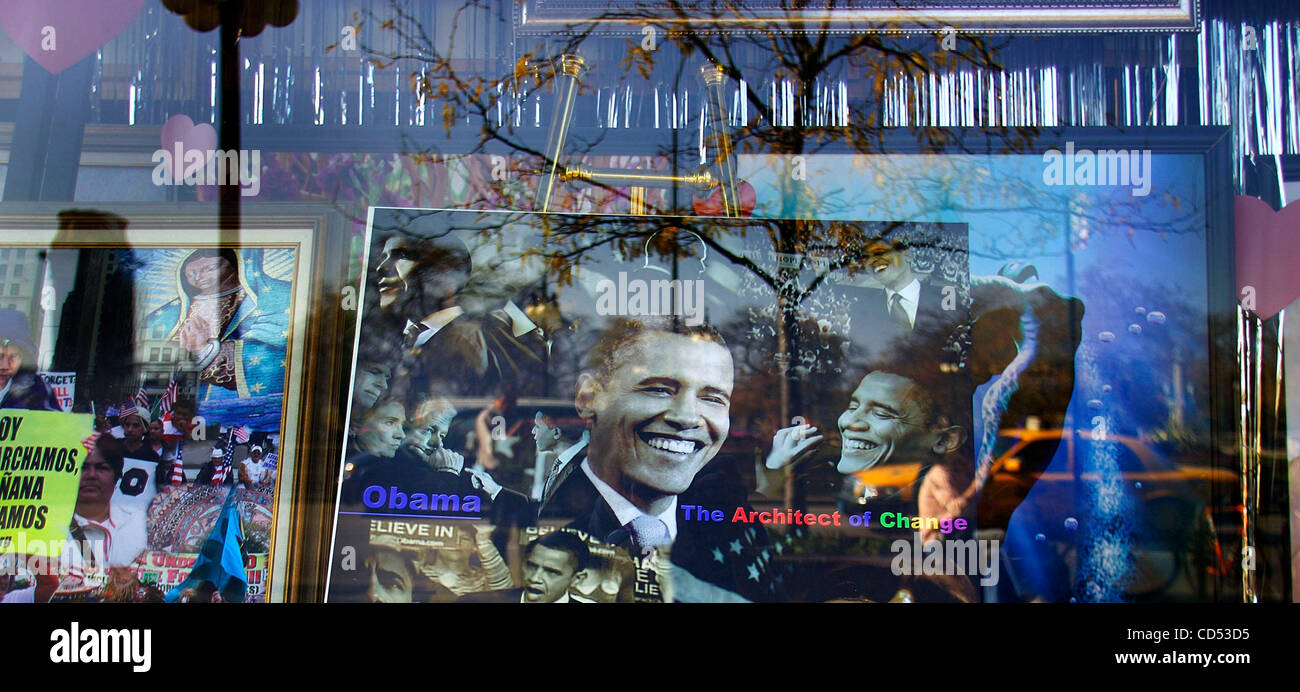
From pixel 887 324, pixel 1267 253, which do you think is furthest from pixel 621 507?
pixel 1267 253

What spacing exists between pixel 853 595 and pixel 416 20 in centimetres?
246

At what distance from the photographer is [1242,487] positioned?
2838 millimetres

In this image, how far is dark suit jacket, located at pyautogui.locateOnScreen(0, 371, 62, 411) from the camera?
2.83 m

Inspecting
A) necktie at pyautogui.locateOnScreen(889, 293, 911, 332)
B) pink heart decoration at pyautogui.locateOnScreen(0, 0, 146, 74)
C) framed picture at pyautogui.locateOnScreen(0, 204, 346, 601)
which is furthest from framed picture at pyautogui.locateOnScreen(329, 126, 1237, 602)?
pink heart decoration at pyautogui.locateOnScreen(0, 0, 146, 74)

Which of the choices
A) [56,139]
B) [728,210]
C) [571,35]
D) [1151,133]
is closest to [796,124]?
[728,210]

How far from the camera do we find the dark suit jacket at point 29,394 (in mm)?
2832

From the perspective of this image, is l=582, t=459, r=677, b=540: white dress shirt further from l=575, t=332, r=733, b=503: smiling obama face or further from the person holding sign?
the person holding sign

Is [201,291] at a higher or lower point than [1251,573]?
higher

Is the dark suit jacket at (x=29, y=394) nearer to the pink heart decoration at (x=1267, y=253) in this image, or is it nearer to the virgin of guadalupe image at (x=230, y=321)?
the virgin of guadalupe image at (x=230, y=321)

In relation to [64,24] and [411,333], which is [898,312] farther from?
[64,24]

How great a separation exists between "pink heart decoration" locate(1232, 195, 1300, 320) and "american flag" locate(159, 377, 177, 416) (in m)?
3.59
